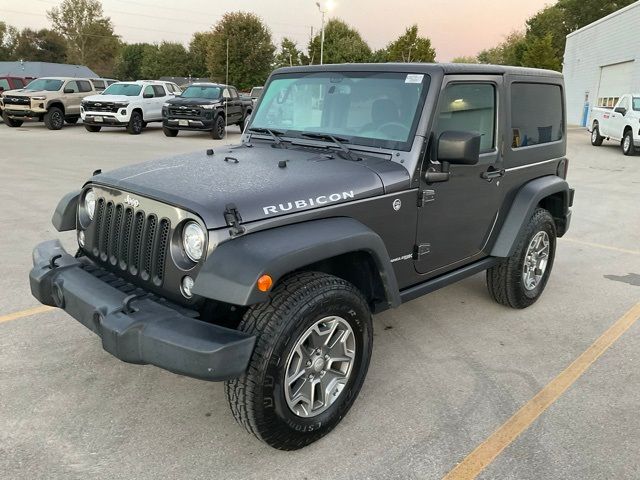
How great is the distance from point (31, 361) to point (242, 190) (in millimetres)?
1967

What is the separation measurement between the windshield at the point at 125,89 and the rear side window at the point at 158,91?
2.15 feet

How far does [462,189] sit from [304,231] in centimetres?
145

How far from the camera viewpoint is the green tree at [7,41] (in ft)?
246

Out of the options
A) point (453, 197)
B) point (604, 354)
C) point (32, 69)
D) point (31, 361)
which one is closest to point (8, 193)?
point (31, 361)

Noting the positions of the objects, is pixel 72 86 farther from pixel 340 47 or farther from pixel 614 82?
pixel 340 47

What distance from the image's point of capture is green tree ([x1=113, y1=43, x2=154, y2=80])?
88.5 metres

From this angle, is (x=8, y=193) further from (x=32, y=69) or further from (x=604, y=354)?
(x=32, y=69)

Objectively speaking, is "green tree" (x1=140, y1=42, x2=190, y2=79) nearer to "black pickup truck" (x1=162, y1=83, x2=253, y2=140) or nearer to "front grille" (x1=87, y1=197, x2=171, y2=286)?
"black pickup truck" (x1=162, y1=83, x2=253, y2=140)

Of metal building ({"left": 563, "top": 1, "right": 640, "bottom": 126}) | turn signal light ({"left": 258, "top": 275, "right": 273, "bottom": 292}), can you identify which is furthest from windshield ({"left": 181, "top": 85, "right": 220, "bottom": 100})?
metal building ({"left": 563, "top": 1, "right": 640, "bottom": 126})

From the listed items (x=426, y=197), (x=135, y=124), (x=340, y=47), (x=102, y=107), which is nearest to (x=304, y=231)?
(x=426, y=197)

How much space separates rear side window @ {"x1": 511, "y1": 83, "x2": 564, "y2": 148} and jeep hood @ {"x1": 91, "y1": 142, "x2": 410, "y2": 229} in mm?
1480

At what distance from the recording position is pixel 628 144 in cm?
1717

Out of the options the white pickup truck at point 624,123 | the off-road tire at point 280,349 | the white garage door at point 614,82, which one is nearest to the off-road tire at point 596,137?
the white pickup truck at point 624,123

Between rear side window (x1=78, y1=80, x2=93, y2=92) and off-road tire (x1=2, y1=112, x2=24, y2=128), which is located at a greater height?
rear side window (x1=78, y1=80, x2=93, y2=92)
